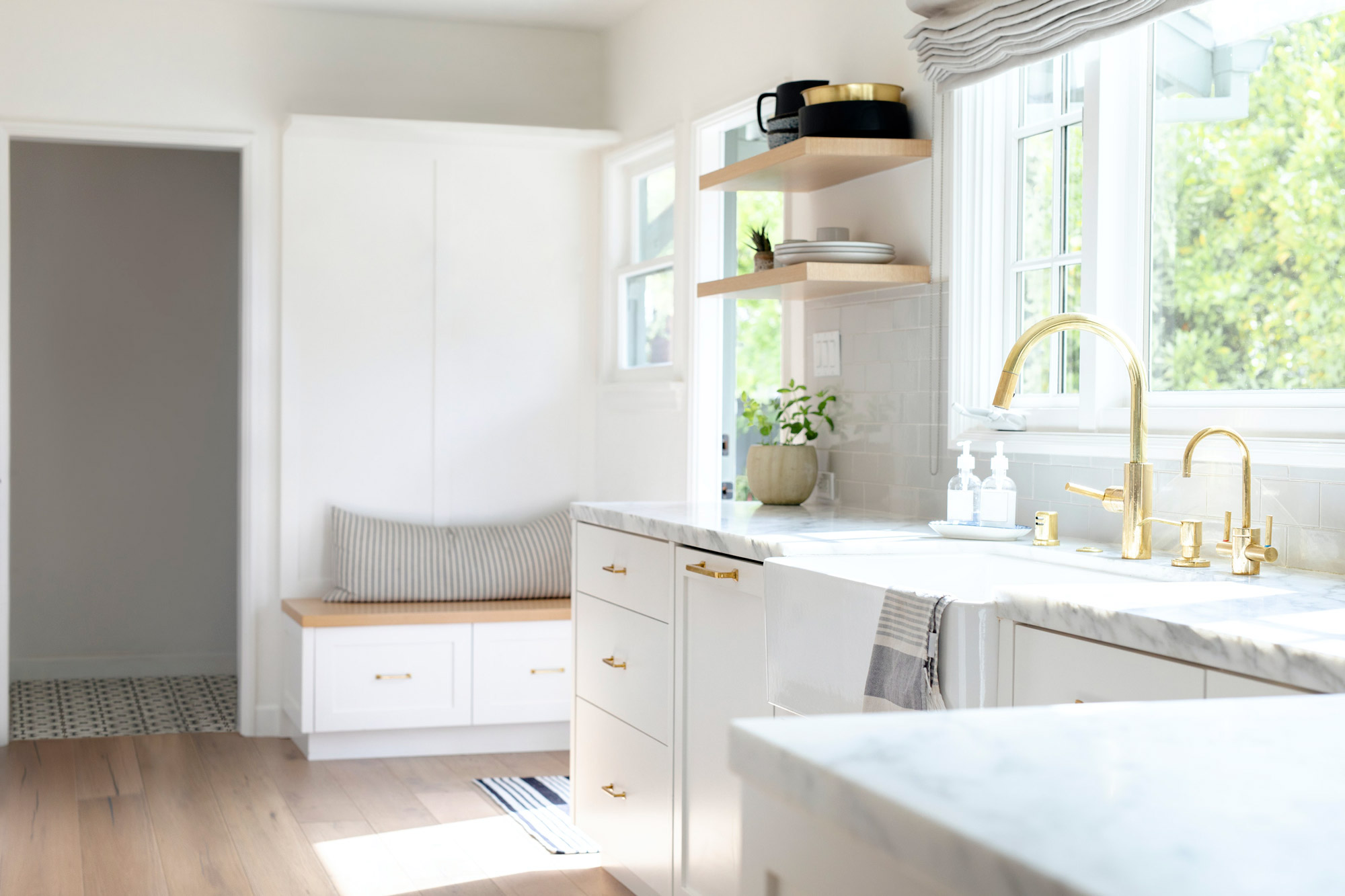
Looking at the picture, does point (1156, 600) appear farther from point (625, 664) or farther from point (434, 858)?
point (434, 858)

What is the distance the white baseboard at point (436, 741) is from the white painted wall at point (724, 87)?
87 centimetres

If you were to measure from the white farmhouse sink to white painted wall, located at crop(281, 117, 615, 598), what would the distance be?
8.46 ft

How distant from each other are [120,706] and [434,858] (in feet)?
7.00

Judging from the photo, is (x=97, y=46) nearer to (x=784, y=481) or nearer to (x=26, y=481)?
(x=26, y=481)

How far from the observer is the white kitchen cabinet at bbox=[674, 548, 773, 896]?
7.32 feet

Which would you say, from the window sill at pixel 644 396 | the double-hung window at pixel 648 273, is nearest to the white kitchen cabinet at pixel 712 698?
the window sill at pixel 644 396

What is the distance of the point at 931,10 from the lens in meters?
2.56

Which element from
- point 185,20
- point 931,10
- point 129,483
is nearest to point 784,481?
point 931,10

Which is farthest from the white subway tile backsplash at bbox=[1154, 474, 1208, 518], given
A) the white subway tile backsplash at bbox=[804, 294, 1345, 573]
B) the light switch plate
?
the light switch plate

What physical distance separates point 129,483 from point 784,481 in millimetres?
3435

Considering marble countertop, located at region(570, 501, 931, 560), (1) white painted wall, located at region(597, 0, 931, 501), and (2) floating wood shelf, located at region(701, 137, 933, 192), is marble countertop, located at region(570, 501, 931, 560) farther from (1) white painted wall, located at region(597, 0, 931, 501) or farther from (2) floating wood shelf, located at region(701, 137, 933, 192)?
(2) floating wood shelf, located at region(701, 137, 933, 192)

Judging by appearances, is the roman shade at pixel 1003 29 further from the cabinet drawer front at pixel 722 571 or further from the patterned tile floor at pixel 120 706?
the patterned tile floor at pixel 120 706

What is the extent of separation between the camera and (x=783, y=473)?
9.55 ft

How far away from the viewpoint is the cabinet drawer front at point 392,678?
3.91 meters
